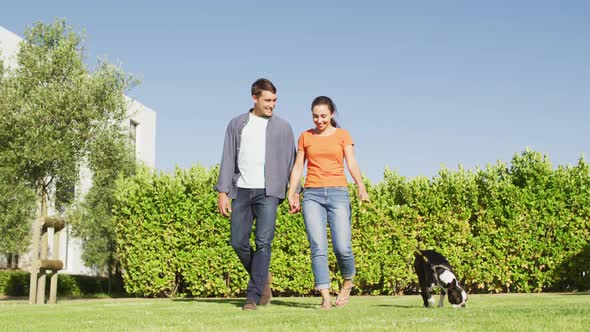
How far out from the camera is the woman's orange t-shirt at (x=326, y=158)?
23.7 feet

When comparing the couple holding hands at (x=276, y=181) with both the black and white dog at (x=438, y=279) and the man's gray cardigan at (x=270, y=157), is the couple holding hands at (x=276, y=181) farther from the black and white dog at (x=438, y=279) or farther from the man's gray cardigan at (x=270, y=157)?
the black and white dog at (x=438, y=279)

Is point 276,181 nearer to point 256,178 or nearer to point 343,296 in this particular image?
point 256,178

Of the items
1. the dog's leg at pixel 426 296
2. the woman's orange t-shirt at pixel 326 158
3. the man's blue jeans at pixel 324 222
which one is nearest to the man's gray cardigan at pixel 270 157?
the woman's orange t-shirt at pixel 326 158

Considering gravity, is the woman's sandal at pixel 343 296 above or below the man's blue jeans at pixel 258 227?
below

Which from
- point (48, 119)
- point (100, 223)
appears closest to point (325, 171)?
point (48, 119)

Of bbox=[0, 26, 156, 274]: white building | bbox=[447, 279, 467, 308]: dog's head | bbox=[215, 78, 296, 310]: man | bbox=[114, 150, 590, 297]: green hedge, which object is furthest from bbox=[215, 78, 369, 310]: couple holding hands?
bbox=[0, 26, 156, 274]: white building

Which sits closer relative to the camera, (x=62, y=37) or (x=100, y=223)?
(x=62, y=37)

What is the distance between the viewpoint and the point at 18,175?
17.4m

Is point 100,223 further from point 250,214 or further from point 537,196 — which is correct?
point 250,214

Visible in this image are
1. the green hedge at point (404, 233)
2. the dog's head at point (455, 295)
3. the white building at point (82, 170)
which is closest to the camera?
the dog's head at point (455, 295)

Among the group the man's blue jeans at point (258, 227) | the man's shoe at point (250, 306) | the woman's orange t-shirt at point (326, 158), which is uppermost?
the woman's orange t-shirt at point (326, 158)

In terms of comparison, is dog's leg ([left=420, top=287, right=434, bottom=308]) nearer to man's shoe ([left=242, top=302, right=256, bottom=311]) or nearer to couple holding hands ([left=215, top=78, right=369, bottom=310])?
couple holding hands ([left=215, top=78, right=369, bottom=310])

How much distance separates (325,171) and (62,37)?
13.4 meters

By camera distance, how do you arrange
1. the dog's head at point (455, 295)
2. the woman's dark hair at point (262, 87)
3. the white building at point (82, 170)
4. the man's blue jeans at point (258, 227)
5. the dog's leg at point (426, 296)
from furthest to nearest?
A: the white building at point (82, 170), the dog's leg at point (426, 296), the dog's head at point (455, 295), the woman's dark hair at point (262, 87), the man's blue jeans at point (258, 227)
